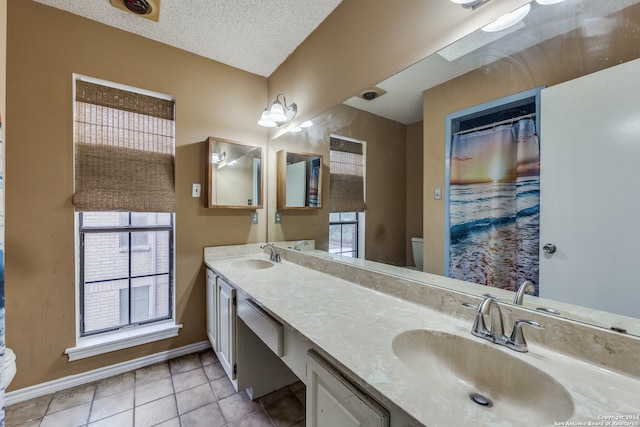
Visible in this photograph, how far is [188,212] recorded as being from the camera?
2180 millimetres

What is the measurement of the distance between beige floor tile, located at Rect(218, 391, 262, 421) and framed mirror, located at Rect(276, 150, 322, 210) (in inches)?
54.2

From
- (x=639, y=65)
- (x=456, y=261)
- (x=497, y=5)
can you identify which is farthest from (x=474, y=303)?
(x=497, y=5)

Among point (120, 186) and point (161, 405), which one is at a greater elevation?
point (120, 186)

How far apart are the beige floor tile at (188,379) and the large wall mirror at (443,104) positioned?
1372 mm

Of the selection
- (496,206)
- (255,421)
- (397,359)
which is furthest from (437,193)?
(255,421)

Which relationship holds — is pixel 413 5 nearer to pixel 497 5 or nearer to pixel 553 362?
pixel 497 5

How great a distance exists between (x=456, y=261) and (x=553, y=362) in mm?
428

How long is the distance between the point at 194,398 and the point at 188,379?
0.25 meters

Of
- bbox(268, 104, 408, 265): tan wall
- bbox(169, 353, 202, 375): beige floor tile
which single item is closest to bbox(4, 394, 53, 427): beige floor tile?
bbox(169, 353, 202, 375): beige floor tile

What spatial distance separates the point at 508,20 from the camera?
0.91 m

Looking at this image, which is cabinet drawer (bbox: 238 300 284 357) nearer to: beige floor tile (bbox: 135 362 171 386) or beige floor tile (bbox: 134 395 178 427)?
beige floor tile (bbox: 134 395 178 427)

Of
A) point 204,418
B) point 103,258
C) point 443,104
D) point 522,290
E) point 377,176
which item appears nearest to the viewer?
point 522,290

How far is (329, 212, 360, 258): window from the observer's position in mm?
1583

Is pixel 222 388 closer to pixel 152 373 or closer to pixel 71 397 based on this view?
pixel 152 373
